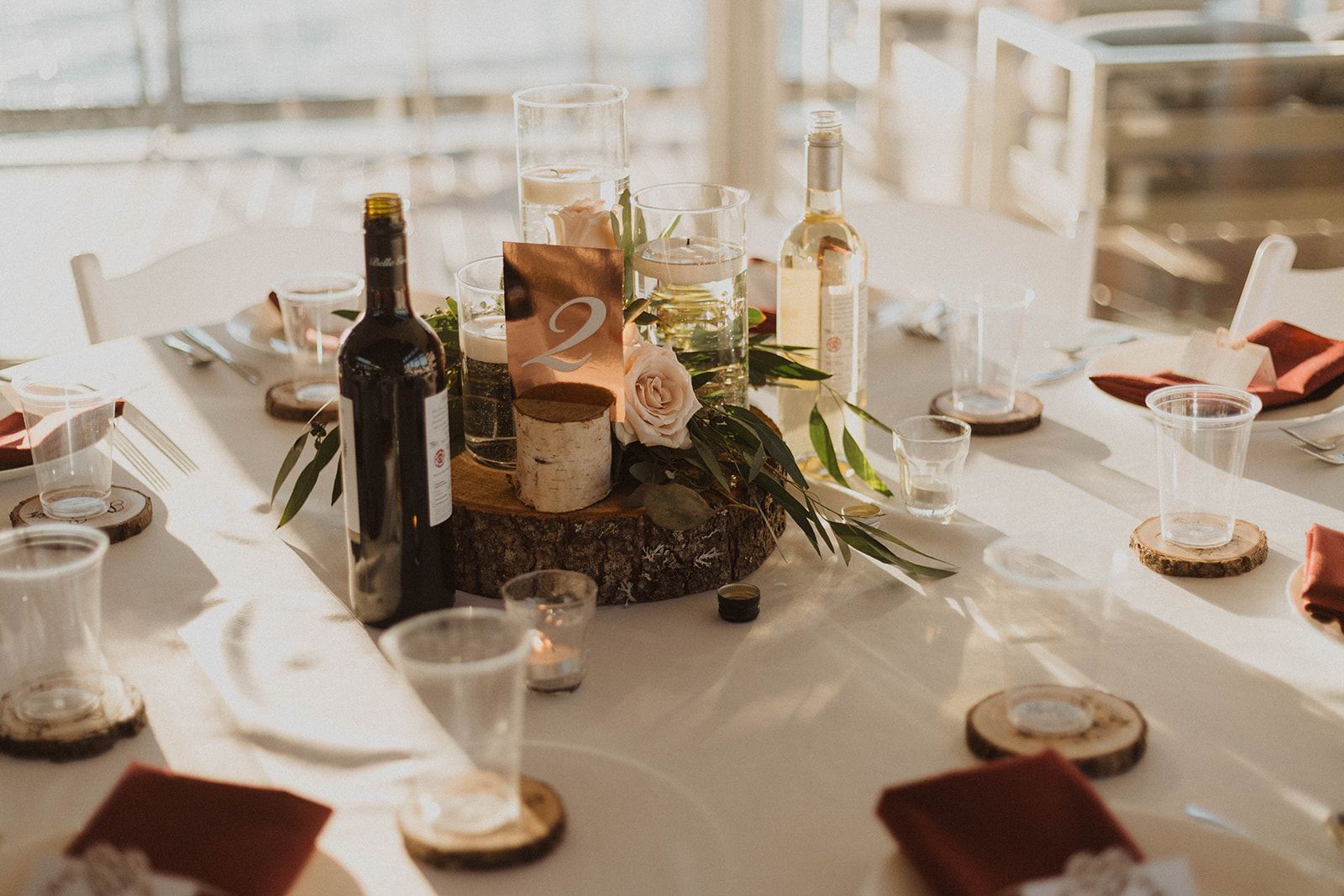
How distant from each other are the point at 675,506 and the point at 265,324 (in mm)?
914

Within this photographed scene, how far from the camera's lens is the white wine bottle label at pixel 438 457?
941 millimetres

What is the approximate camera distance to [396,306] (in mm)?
924

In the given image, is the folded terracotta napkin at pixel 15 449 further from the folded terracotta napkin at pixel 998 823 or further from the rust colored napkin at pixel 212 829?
the folded terracotta napkin at pixel 998 823

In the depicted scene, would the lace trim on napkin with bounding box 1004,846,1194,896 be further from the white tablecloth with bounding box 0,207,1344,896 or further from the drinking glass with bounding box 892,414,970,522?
the drinking glass with bounding box 892,414,970,522

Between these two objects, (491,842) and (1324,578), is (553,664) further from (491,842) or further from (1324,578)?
(1324,578)

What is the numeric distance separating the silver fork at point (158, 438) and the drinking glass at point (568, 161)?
474mm

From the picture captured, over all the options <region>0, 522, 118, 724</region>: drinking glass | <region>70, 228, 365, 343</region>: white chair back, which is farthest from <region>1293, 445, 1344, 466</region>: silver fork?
<region>70, 228, 365, 343</region>: white chair back

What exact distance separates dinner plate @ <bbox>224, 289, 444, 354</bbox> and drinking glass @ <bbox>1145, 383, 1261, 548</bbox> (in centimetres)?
91

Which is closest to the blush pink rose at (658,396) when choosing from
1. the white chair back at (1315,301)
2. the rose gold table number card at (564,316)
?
the rose gold table number card at (564,316)

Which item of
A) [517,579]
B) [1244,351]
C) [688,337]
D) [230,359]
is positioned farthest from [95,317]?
[1244,351]

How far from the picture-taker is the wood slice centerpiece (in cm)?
105

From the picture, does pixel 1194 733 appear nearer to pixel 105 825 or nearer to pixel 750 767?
pixel 750 767

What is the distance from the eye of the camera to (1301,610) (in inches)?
37.7

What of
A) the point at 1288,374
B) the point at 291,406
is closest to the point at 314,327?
the point at 291,406
